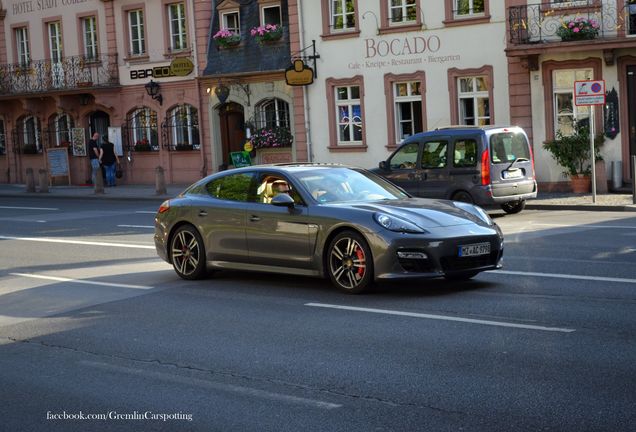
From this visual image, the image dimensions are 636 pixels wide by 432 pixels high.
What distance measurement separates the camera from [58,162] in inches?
1681

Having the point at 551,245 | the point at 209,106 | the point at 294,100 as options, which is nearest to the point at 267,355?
the point at 551,245

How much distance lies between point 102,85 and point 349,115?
11288 mm

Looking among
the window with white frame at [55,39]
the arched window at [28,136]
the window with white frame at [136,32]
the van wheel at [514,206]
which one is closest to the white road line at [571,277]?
the van wheel at [514,206]

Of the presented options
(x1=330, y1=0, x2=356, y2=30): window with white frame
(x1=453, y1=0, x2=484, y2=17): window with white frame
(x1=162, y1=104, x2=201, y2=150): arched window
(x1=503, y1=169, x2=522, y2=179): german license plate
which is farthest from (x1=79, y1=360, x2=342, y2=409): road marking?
(x1=162, y1=104, x2=201, y2=150): arched window

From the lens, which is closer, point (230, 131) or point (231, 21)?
point (231, 21)

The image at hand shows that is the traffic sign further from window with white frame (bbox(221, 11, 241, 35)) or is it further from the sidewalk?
window with white frame (bbox(221, 11, 241, 35))

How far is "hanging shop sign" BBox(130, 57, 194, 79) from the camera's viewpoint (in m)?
37.5

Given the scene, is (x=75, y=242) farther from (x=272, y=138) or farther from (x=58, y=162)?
(x=58, y=162)

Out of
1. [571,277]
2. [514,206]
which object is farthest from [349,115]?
[571,277]

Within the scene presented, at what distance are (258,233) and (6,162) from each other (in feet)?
118

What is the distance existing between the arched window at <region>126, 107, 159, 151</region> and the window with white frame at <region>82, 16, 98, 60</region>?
300 cm

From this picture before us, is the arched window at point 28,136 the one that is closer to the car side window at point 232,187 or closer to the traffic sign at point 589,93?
the traffic sign at point 589,93

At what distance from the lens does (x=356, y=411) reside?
23.3ft

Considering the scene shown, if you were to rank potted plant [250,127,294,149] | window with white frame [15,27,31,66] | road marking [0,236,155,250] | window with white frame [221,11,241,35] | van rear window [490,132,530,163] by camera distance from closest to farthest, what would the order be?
road marking [0,236,155,250] → van rear window [490,132,530,163] → potted plant [250,127,294,149] → window with white frame [221,11,241,35] → window with white frame [15,27,31,66]
